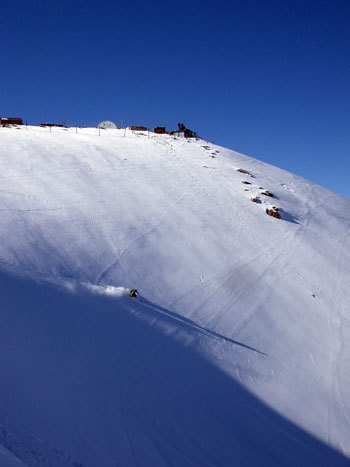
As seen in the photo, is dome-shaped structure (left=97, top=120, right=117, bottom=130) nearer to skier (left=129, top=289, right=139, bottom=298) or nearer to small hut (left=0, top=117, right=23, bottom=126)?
small hut (left=0, top=117, right=23, bottom=126)

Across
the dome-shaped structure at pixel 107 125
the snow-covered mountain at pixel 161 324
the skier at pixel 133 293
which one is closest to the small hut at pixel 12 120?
the dome-shaped structure at pixel 107 125

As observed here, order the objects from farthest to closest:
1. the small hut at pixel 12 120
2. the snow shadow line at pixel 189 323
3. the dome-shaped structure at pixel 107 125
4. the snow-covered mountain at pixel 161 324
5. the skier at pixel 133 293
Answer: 1. the dome-shaped structure at pixel 107 125
2. the small hut at pixel 12 120
3. the skier at pixel 133 293
4. the snow shadow line at pixel 189 323
5. the snow-covered mountain at pixel 161 324

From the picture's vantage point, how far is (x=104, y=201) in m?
11.3

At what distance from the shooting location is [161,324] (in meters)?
7.19

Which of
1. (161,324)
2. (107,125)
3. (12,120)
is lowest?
(161,324)

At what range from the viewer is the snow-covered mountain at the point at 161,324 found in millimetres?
4906

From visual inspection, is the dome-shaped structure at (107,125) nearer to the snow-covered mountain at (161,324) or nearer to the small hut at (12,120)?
the small hut at (12,120)

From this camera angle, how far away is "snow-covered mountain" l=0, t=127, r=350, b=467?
491cm

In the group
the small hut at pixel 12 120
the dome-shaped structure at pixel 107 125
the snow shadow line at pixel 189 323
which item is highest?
the dome-shaped structure at pixel 107 125

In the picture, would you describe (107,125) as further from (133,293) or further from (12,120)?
(133,293)

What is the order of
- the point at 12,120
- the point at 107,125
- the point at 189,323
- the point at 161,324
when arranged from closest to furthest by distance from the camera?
the point at 161,324 → the point at 189,323 → the point at 12,120 → the point at 107,125

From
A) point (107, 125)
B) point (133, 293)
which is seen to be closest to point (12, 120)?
point (107, 125)

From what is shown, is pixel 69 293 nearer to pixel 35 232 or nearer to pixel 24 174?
pixel 35 232

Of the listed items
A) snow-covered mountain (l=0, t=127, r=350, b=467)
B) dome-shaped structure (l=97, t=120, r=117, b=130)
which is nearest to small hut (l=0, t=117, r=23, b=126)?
dome-shaped structure (l=97, t=120, r=117, b=130)
